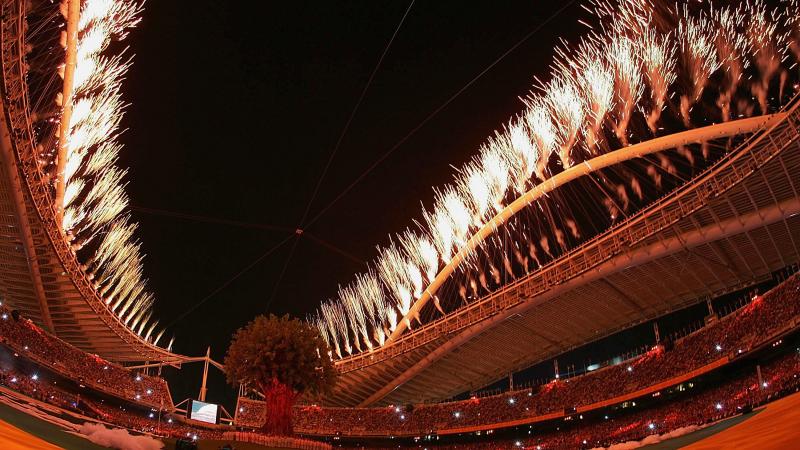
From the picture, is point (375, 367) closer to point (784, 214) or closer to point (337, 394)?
point (337, 394)

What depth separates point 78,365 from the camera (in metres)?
50.6

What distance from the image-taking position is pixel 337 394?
5956cm

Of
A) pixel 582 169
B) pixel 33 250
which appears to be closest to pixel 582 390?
pixel 582 169

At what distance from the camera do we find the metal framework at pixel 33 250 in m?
25.8

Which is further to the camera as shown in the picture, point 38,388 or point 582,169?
point 38,388

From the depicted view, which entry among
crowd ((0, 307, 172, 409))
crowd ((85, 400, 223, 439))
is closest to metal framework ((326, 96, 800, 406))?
crowd ((85, 400, 223, 439))

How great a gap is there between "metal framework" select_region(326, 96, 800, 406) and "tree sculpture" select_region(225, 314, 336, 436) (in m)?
17.4

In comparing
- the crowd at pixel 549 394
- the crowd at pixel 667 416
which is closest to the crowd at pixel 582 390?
the crowd at pixel 549 394

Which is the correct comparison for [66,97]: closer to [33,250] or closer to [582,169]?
[33,250]

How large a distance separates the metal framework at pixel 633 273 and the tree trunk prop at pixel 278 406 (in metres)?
18.4

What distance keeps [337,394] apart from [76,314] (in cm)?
2400

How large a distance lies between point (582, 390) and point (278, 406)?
90.0ft

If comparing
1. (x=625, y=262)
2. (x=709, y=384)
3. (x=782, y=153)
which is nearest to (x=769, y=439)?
(x=782, y=153)

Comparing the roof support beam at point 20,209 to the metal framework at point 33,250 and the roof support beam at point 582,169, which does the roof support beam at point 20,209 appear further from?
the roof support beam at point 582,169
